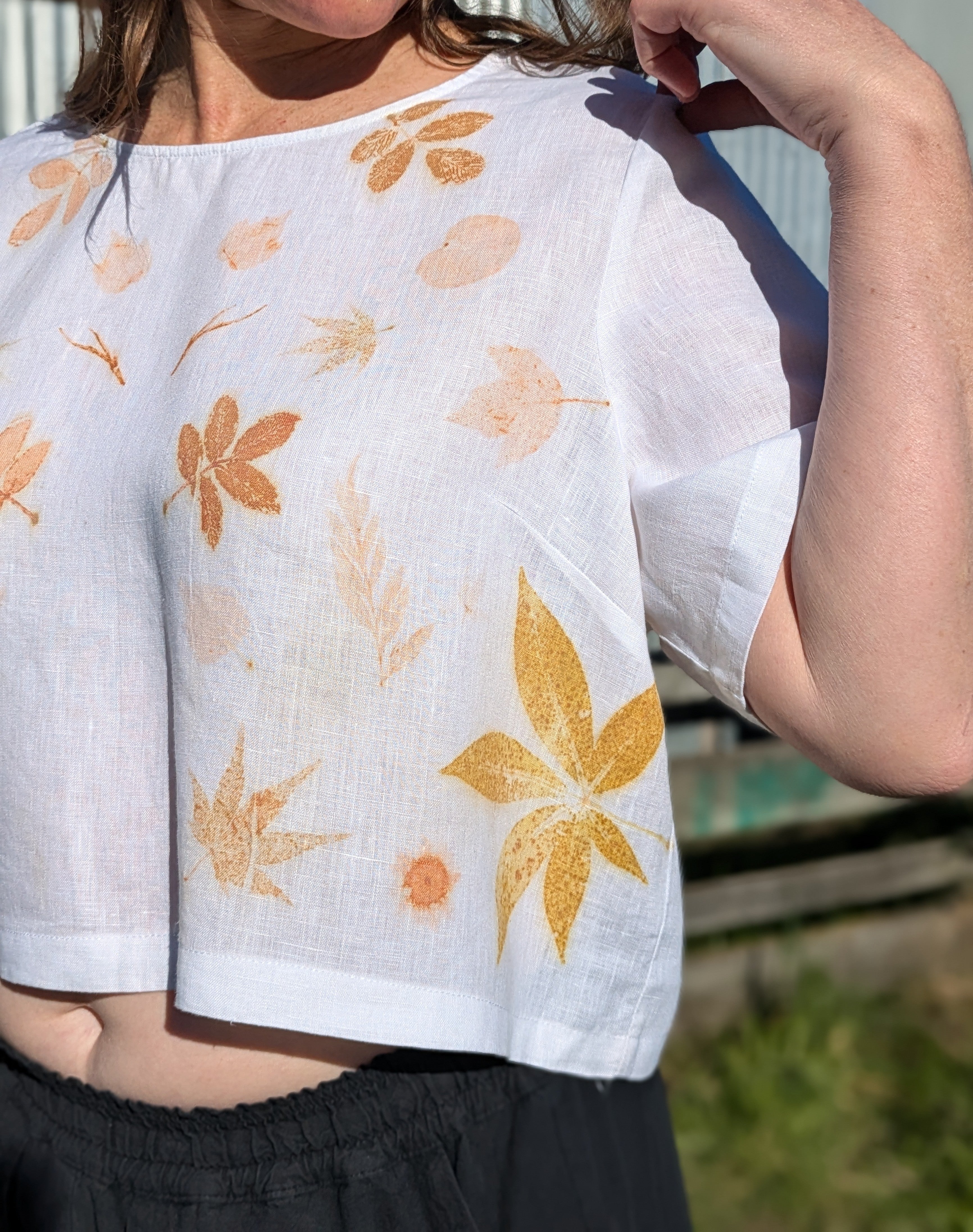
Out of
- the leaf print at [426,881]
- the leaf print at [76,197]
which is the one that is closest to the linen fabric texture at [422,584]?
the leaf print at [426,881]

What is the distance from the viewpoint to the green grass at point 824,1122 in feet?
7.28

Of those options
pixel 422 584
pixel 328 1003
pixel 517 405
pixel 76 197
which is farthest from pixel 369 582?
pixel 76 197

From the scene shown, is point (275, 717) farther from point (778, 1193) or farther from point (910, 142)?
point (778, 1193)

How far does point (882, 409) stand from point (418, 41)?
20.2 inches

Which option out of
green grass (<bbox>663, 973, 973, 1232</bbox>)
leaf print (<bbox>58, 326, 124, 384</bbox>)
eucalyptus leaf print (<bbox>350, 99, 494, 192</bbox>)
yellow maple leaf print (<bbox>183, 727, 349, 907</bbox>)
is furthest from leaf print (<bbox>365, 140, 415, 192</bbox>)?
green grass (<bbox>663, 973, 973, 1232</bbox>)

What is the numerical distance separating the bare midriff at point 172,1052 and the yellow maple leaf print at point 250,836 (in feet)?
0.32

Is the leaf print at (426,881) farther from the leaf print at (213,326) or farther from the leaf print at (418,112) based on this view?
the leaf print at (418,112)

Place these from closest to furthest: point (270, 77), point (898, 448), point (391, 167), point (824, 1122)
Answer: point (898, 448), point (391, 167), point (270, 77), point (824, 1122)

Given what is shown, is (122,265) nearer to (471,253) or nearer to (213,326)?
(213,326)

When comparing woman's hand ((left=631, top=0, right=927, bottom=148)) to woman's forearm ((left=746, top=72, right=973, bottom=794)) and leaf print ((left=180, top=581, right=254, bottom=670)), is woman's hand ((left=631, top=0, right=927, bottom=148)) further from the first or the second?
leaf print ((left=180, top=581, right=254, bottom=670))

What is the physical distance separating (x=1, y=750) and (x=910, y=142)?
0.73 metres

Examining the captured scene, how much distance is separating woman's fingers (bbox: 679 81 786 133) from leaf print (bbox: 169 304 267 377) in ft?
1.05

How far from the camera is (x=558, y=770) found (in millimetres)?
830

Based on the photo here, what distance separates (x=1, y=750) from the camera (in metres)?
0.92
